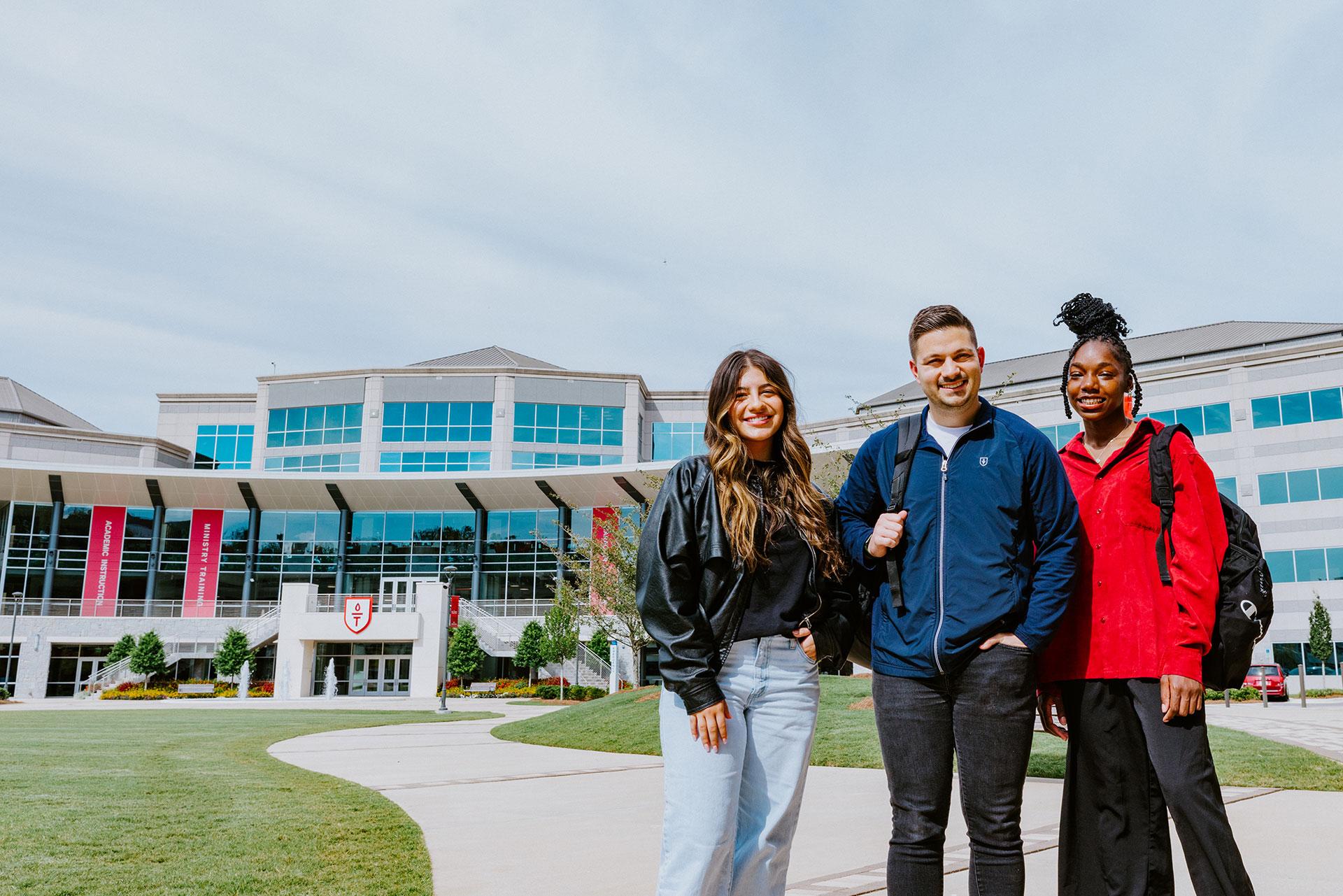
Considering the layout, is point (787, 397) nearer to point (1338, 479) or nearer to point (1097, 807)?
point (1097, 807)

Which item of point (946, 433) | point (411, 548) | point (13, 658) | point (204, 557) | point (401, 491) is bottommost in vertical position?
point (13, 658)

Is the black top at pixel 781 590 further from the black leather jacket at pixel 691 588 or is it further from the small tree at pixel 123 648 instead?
the small tree at pixel 123 648

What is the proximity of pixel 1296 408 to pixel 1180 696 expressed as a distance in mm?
40008

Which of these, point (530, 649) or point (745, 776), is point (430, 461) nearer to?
point (530, 649)

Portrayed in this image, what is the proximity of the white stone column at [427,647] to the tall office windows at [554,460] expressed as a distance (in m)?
10.3

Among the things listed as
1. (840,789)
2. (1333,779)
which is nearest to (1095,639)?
(840,789)

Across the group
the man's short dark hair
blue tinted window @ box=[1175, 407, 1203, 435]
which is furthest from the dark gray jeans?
blue tinted window @ box=[1175, 407, 1203, 435]

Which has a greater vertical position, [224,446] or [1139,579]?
[224,446]

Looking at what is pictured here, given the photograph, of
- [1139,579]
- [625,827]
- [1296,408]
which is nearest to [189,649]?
[625,827]

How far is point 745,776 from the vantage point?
2924mm

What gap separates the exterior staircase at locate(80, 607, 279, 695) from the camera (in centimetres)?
4144

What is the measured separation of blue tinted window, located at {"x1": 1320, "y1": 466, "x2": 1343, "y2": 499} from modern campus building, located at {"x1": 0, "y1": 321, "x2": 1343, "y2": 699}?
0.21ft

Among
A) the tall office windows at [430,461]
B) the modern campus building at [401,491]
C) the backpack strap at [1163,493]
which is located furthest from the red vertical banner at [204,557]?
the backpack strap at [1163,493]

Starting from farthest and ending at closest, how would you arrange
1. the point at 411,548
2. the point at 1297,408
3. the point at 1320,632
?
the point at 411,548 < the point at 1297,408 < the point at 1320,632
